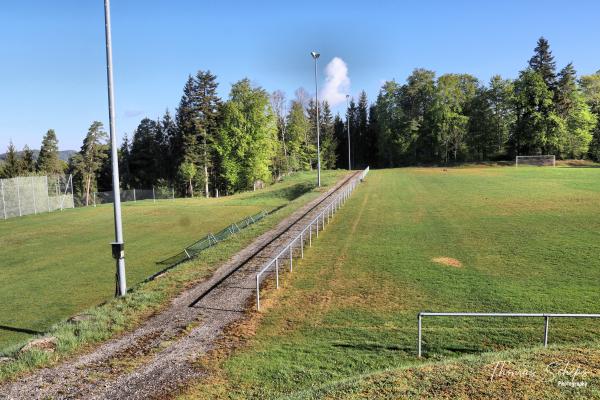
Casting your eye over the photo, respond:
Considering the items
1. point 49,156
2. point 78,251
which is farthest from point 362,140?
point 78,251

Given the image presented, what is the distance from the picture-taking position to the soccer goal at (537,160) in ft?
241

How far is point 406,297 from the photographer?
13320 mm

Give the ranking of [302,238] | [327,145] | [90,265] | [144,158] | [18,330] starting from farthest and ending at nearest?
[327,145] < [144,158] < [90,265] < [302,238] < [18,330]

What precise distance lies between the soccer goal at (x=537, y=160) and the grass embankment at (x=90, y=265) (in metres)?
49.2

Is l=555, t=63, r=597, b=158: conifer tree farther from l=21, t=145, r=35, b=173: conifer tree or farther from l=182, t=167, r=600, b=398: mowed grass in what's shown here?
l=21, t=145, r=35, b=173: conifer tree

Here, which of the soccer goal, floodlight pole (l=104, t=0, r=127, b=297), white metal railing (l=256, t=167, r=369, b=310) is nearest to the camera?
floodlight pole (l=104, t=0, r=127, b=297)

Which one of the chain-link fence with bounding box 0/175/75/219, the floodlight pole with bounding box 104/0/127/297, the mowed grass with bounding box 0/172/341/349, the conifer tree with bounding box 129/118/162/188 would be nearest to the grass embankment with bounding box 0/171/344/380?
the mowed grass with bounding box 0/172/341/349

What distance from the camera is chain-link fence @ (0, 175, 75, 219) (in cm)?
4691

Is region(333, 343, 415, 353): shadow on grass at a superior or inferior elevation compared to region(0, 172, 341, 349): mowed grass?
superior

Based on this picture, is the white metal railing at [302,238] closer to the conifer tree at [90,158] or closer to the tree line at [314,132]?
the tree line at [314,132]

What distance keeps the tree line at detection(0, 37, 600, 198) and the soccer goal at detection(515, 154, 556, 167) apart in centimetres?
417

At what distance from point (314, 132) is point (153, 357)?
97.7 meters

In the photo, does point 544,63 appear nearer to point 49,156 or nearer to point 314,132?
point 314,132

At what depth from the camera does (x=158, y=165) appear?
95.6 metres
